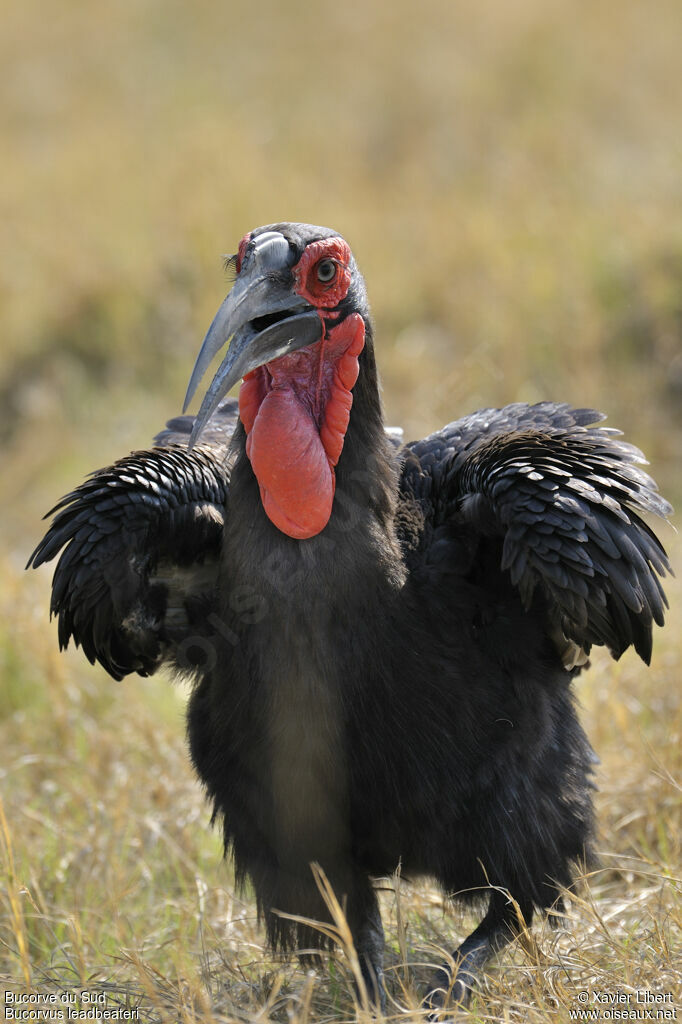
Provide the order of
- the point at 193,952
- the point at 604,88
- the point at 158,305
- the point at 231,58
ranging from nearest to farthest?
1. the point at 193,952
2. the point at 158,305
3. the point at 604,88
4. the point at 231,58

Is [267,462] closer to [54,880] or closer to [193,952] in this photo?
[193,952]

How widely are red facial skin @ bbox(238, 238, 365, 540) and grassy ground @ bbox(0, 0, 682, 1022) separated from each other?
972 millimetres

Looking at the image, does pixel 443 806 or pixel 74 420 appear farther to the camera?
pixel 74 420

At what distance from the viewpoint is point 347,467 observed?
8.76ft

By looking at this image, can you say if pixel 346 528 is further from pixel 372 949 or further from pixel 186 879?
pixel 186 879

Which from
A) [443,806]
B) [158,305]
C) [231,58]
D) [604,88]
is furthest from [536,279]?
[231,58]

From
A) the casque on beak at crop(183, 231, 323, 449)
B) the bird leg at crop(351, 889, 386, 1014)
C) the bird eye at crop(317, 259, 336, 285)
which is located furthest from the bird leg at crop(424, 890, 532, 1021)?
the bird eye at crop(317, 259, 336, 285)

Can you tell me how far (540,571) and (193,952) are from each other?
1466mm

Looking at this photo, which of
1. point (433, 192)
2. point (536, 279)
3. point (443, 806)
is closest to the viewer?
point (443, 806)

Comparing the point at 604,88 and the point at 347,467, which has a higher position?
the point at 604,88

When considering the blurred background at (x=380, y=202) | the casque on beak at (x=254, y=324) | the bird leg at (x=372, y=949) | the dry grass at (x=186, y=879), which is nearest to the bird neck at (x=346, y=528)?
the casque on beak at (x=254, y=324)

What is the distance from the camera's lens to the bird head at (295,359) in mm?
2523

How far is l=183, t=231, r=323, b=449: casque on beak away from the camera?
2416 millimetres

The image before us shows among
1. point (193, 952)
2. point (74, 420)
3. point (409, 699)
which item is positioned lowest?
point (193, 952)
